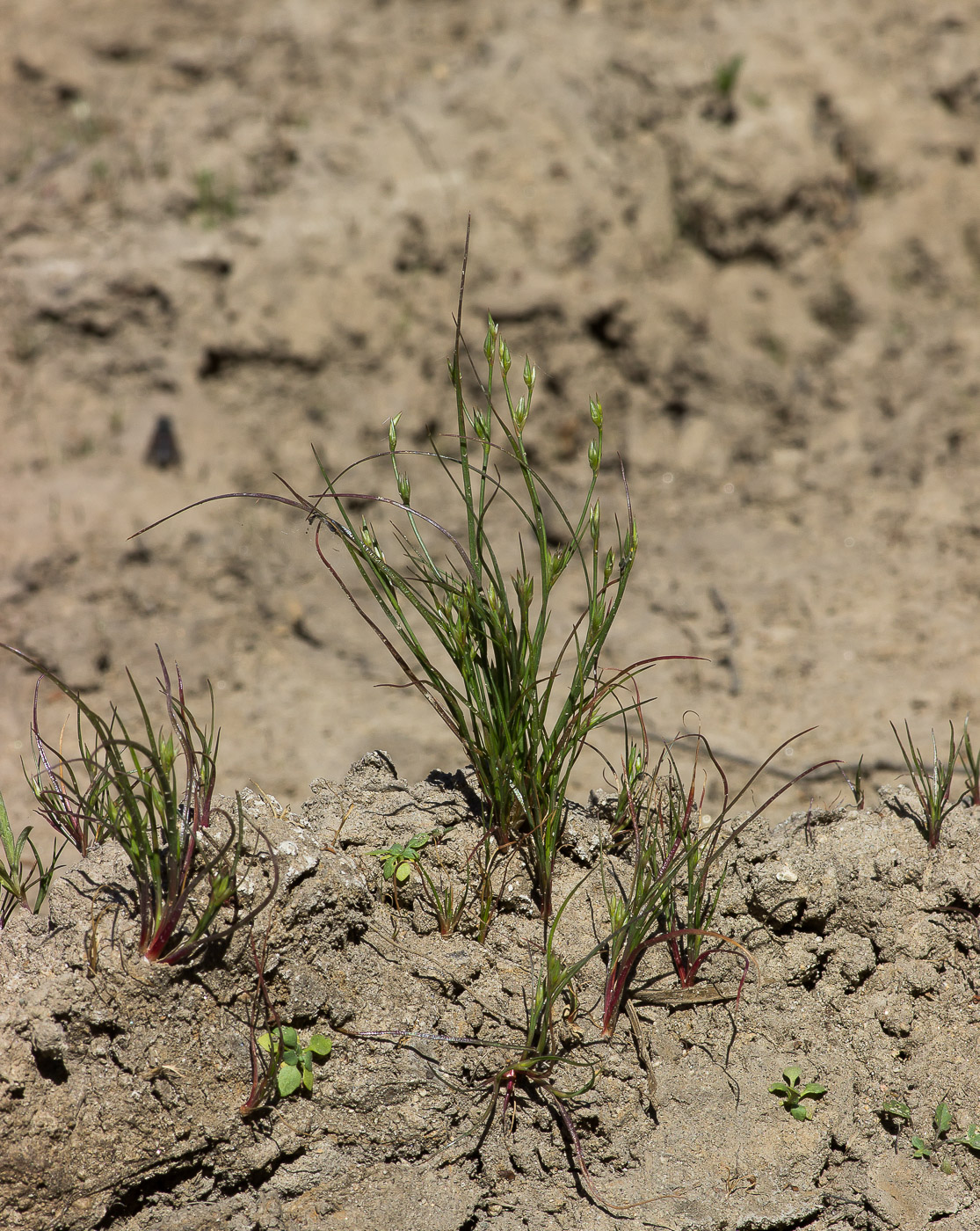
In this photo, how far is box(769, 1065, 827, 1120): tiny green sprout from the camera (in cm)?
175

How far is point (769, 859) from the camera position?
2.02 m

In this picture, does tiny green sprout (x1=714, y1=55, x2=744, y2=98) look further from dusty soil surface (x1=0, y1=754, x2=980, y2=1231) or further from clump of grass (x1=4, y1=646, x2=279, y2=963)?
clump of grass (x1=4, y1=646, x2=279, y2=963)

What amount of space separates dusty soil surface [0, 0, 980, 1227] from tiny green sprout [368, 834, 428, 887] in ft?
3.80

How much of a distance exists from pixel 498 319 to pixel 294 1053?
3.21 m

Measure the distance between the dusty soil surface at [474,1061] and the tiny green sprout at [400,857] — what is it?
0.08ft

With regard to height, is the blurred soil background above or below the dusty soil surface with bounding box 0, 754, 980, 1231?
above

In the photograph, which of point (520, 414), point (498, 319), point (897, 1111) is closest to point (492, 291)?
point (498, 319)

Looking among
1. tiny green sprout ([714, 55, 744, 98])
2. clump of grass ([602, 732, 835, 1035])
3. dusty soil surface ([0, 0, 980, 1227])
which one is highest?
tiny green sprout ([714, 55, 744, 98])

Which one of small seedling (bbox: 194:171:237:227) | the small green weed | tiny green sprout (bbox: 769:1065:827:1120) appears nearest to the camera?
tiny green sprout (bbox: 769:1065:827:1120)

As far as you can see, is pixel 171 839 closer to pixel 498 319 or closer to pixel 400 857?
pixel 400 857

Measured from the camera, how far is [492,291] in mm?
4172

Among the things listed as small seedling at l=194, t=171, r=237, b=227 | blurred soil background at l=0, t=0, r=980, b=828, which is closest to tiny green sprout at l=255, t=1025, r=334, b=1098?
blurred soil background at l=0, t=0, r=980, b=828

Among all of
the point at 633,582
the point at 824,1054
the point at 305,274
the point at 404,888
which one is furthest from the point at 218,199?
the point at 824,1054

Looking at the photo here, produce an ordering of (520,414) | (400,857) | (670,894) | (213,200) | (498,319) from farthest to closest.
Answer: (213,200) < (498,319) < (400,857) < (670,894) < (520,414)
